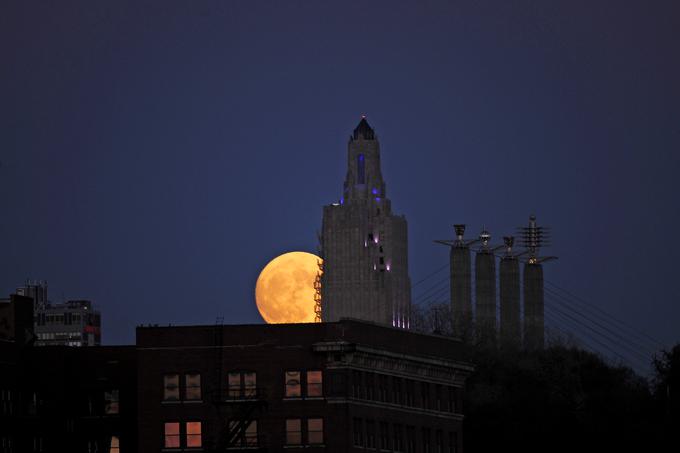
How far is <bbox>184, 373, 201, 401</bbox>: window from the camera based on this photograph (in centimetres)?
15373

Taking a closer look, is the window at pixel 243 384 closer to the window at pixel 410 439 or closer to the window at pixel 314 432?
the window at pixel 314 432

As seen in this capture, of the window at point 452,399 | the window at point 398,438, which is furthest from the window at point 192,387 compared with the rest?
the window at point 452,399

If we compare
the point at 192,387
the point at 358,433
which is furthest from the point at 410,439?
the point at 192,387

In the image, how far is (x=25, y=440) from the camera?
16525cm

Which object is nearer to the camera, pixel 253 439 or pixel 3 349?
pixel 253 439

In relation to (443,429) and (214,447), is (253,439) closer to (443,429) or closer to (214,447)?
(214,447)

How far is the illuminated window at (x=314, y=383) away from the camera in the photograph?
154m

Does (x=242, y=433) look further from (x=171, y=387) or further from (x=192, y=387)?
(x=171, y=387)

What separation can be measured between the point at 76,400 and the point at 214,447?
66.2ft

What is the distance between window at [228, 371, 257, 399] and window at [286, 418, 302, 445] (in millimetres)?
2818

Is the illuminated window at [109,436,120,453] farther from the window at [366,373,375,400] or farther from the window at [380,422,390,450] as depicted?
the window at [366,373,375,400]

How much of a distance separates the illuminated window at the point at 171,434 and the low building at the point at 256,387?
0.06 metres

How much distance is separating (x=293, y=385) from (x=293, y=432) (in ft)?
9.81

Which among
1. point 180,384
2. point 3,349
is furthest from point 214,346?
point 3,349
